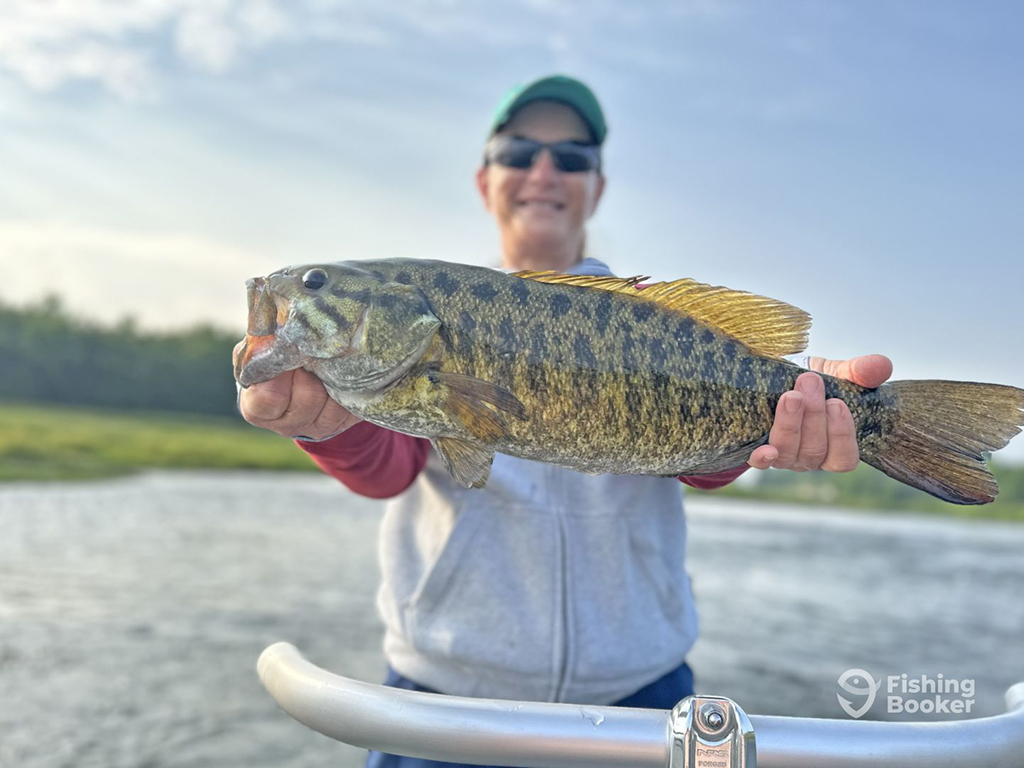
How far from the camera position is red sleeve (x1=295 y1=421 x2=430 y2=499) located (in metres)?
3.28

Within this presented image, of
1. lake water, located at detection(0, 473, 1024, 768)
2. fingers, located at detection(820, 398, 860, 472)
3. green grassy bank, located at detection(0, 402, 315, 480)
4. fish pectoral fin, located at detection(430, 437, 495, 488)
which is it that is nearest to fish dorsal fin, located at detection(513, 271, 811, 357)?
fingers, located at detection(820, 398, 860, 472)

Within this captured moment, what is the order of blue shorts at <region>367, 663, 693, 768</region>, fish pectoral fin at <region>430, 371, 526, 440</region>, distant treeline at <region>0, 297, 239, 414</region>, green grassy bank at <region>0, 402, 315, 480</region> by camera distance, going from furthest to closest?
distant treeline at <region>0, 297, 239, 414</region> < green grassy bank at <region>0, 402, 315, 480</region> < blue shorts at <region>367, 663, 693, 768</region> < fish pectoral fin at <region>430, 371, 526, 440</region>

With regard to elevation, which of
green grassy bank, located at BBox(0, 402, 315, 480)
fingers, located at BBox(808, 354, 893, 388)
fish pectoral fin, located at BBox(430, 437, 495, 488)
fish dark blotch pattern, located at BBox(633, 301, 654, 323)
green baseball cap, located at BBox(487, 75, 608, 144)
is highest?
green baseball cap, located at BBox(487, 75, 608, 144)

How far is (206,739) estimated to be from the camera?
9.40m

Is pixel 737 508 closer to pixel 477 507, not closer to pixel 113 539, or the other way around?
pixel 113 539

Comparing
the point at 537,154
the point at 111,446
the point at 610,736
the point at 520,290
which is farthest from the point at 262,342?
the point at 111,446

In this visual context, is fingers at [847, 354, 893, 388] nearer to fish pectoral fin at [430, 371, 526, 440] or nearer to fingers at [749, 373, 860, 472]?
fingers at [749, 373, 860, 472]

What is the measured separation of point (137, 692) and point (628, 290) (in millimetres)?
10161

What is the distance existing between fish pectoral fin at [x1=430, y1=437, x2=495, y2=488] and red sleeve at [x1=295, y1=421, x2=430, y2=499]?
0.77 meters

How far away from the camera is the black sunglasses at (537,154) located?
4285 millimetres

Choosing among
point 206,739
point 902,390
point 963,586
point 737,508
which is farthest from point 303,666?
point 737,508

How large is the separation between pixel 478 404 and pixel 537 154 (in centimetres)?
216

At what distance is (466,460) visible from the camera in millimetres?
2545

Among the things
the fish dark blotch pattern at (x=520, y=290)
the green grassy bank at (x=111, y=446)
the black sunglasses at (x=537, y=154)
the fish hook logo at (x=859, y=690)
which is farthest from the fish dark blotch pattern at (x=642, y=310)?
the green grassy bank at (x=111, y=446)
